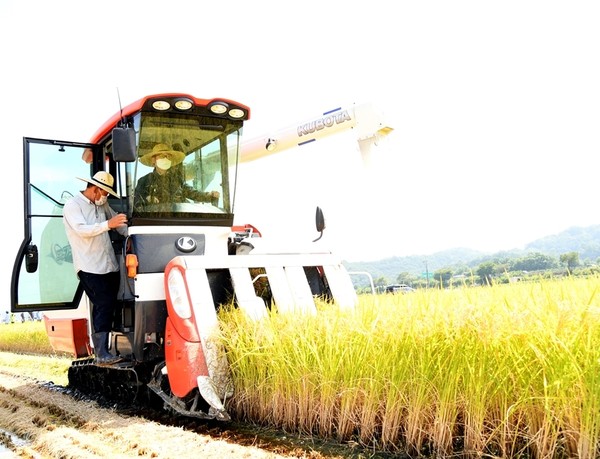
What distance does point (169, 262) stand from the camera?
16.4ft

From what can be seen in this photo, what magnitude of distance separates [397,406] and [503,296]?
0.92 m

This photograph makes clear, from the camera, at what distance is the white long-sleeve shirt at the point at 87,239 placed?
5414 mm

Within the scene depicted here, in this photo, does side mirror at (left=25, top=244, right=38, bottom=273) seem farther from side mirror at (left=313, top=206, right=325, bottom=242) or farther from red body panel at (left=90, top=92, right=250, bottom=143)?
side mirror at (left=313, top=206, right=325, bottom=242)

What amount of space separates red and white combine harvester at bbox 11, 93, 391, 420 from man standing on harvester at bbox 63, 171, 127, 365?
0.14 metres

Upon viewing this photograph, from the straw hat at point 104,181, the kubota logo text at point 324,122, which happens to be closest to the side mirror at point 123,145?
the straw hat at point 104,181

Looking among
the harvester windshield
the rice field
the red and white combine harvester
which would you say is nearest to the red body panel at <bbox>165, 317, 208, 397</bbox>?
the red and white combine harvester

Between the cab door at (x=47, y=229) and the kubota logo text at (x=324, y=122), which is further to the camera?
the kubota logo text at (x=324, y=122)

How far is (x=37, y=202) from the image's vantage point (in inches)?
234

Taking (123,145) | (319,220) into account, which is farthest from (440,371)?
(123,145)

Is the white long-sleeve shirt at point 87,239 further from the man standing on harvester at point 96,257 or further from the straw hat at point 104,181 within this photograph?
the straw hat at point 104,181

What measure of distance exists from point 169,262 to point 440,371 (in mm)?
2502

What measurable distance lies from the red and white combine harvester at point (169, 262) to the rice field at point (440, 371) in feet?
1.17

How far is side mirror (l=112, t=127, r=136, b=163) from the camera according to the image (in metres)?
4.77

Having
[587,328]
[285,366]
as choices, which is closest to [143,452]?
[285,366]
